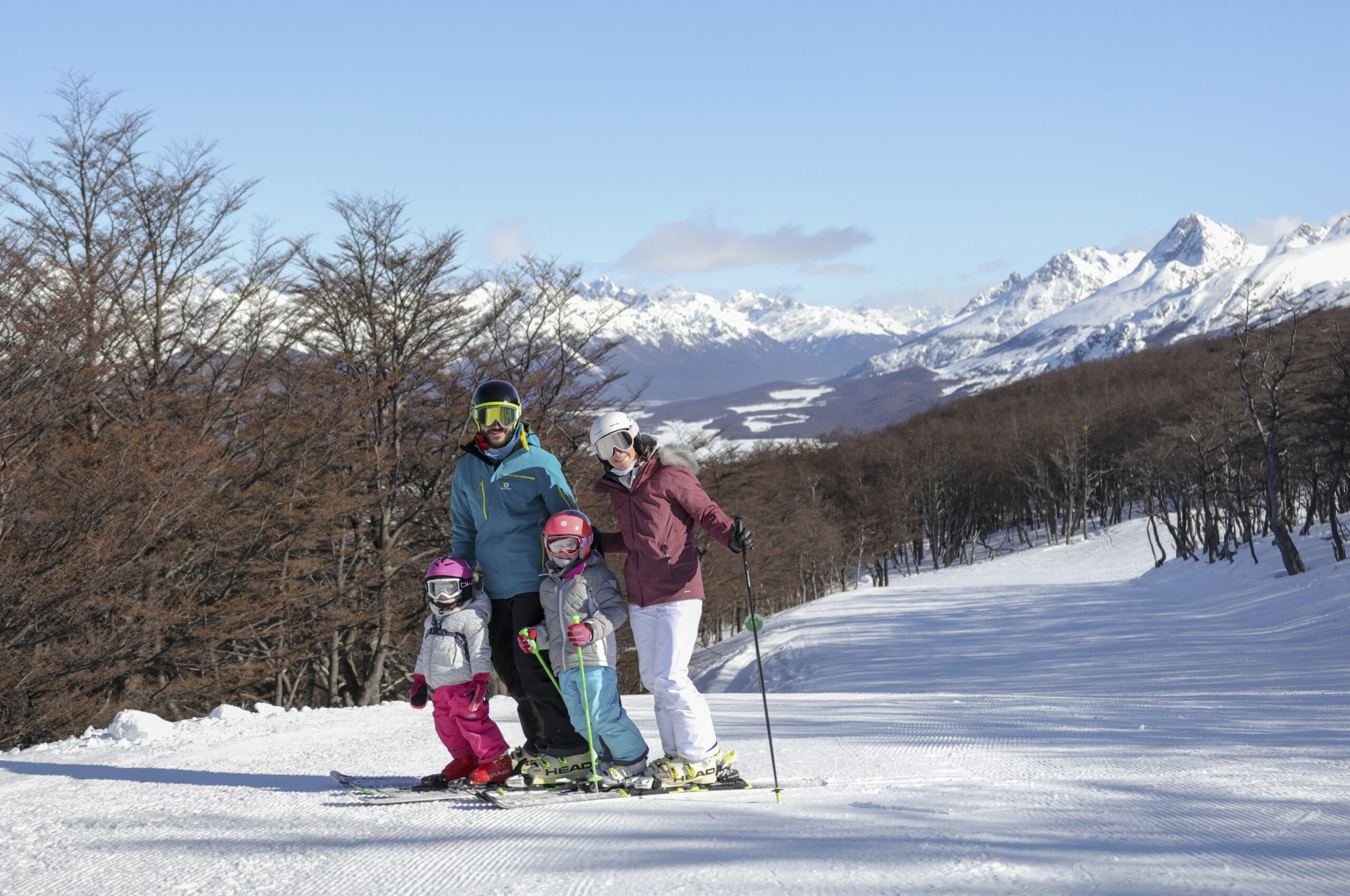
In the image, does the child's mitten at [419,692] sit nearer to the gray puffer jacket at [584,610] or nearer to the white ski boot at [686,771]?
the gray puffer jacket at [584,610]

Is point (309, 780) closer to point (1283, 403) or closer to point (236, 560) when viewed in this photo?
point (236, 560)

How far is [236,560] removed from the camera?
14.4m

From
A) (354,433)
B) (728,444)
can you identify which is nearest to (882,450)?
(728,444)

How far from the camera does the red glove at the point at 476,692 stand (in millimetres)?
4633

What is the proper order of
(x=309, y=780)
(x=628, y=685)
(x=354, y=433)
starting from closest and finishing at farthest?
(x=309, y=780), (x=354, y=433), (x=628, y=685)

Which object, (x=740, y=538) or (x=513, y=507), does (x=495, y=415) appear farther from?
(x=740, y=538)

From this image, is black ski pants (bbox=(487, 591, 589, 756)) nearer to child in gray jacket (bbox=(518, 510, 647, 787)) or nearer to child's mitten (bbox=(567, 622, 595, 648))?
child in gray jacket (bbox=(518, 510, 647, 787))

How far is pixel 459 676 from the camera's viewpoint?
458cm

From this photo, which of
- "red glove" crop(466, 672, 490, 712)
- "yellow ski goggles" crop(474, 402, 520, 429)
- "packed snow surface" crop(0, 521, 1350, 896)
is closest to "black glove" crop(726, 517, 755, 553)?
"packed snow surface" crop(0, 521, 1350, 896)

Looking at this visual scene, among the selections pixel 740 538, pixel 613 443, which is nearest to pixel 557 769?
pixel 740 538

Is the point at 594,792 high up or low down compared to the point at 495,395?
down

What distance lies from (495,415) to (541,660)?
127 cm

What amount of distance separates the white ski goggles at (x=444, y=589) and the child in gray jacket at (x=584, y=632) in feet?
1.34

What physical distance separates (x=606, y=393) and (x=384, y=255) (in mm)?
6747
